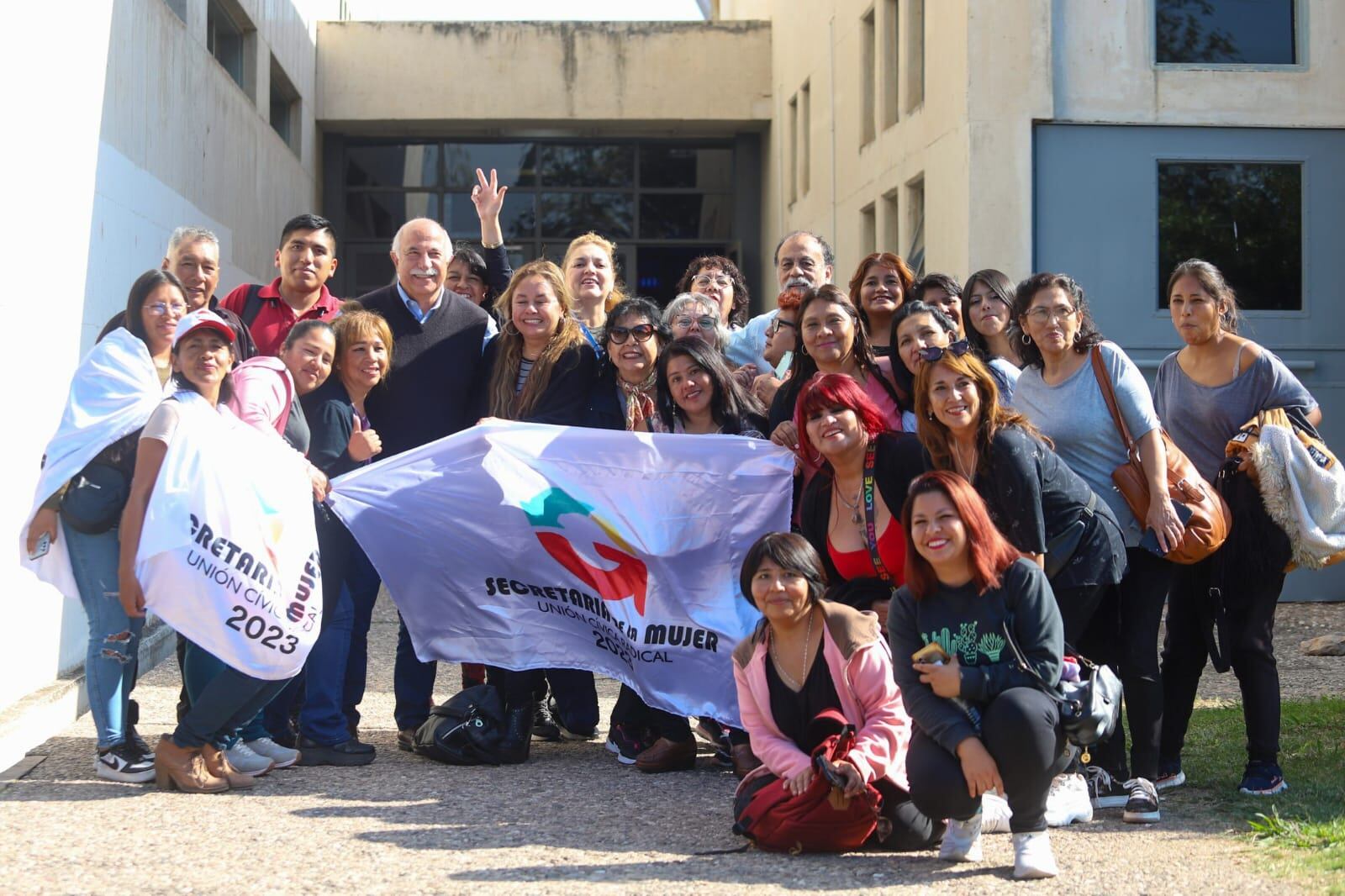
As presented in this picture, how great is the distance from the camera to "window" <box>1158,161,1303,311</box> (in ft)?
40.8

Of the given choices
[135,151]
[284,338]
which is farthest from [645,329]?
[135,151]

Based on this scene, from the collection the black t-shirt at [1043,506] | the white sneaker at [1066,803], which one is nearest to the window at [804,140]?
the black t-shirt at [1043,506]

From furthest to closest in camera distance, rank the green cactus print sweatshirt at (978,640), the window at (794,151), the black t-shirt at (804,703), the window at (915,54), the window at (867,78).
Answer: the window at (794,151) < the window at (867,78) < the window at (915,54) < the black t-shirt at (804,703) < the green cactus print sweatshirt at (978,640)

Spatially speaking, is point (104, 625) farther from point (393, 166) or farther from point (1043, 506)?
point (393, 166)

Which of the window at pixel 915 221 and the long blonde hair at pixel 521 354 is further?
the window at pixel 915 221

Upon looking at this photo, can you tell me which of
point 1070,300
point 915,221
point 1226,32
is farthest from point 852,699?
point 915,221

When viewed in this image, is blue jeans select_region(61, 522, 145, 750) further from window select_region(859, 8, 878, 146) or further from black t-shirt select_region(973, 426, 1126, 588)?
window select_region(859, 8, 878, 146)

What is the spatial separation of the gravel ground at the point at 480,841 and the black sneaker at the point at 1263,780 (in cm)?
22

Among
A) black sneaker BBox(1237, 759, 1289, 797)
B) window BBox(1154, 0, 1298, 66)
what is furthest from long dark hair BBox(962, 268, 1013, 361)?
window BBox(1154, 0, 1298, 66)

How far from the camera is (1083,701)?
186 inches

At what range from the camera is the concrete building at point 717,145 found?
29.2 feet

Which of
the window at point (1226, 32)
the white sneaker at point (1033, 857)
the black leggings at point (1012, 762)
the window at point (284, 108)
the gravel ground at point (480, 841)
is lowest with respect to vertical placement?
the gravel ground at point (480, 841)

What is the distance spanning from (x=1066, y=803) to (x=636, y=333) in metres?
2.62

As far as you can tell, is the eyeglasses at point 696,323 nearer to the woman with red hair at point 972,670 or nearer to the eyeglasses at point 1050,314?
the eyeglasses at point 1050,314
